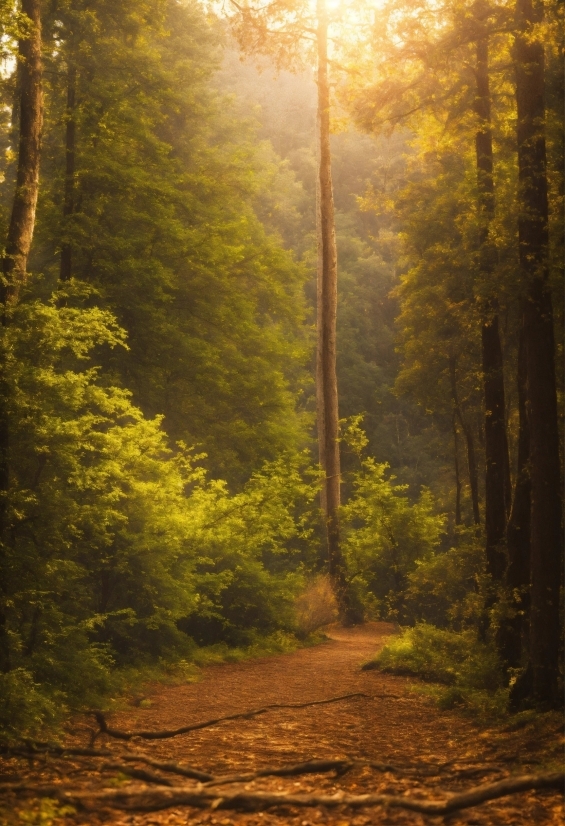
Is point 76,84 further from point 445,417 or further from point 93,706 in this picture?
point 445,417

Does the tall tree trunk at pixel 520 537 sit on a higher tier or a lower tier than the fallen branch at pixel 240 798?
higher

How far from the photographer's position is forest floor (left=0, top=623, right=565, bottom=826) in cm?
546

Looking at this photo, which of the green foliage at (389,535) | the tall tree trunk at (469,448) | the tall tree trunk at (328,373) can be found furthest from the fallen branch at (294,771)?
the green foliage at (389,535)

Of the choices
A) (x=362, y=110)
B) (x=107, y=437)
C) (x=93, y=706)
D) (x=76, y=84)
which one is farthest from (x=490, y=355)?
(x=76, y=84)

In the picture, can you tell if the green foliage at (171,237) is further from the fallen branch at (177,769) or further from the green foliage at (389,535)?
the fallen branch at (177,769)

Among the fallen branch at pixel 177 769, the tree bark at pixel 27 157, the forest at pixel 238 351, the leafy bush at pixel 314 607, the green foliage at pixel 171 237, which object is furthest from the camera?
the leafy bush at pixel 314 607

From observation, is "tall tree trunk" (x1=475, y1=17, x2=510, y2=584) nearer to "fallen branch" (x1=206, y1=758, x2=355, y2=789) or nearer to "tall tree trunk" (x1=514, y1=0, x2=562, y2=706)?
"tall tree trunk" (x1=514, y1=0, x2=562, y2=706)

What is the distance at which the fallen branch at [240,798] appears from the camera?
217 inches

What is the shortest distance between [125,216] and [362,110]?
23.8ft

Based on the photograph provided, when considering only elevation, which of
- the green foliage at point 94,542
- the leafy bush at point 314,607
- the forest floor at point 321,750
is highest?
the green foliage at point 94,542

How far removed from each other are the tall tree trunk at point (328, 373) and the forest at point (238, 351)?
0.09m

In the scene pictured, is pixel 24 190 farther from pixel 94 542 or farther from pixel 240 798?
pixel 240 798

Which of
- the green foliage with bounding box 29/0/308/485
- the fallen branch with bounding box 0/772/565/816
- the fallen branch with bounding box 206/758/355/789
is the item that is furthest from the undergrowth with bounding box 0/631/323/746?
the green foliage with bounding box 29/0/308/485

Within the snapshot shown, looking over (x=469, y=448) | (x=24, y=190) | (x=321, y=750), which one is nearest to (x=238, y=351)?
(x=469, y=448)
